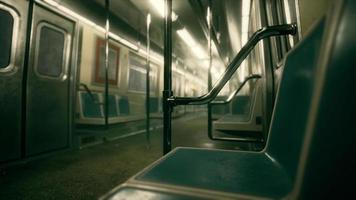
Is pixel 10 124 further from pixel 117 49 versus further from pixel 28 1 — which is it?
pixel 117 49

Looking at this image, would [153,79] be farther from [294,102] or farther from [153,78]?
[294,102]

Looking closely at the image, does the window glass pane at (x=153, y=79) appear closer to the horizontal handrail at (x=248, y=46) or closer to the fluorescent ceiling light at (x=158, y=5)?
the fluorescent ceiling light at (x=158, y=5)

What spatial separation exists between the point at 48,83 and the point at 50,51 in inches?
15.9

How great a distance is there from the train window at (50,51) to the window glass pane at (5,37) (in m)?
0.32

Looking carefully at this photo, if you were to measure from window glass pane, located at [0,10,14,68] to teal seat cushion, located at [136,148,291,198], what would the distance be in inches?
86.8

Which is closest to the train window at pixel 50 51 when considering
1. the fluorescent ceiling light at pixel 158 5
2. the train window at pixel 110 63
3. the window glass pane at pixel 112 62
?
the train window at pixel 110 63

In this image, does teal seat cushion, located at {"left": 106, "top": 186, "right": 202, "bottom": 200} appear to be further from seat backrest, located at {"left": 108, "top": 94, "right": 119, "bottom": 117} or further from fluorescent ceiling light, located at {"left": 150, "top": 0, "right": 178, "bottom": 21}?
seat backrest, located at {"left": 108, "top": 94, "right": 119, "bottom": 117}

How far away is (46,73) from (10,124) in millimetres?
719

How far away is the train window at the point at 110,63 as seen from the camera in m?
4.27

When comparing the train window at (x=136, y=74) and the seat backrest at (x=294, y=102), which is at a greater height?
the train window at (x=136, y=74)

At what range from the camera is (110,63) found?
15.3ft

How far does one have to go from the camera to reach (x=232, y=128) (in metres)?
2.00

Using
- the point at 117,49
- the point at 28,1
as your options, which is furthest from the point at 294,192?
the point at 117,49

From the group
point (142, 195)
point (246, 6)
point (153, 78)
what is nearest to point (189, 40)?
point (153, 78)
